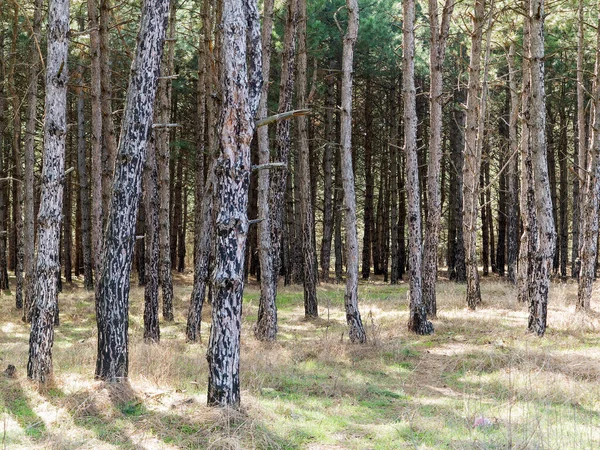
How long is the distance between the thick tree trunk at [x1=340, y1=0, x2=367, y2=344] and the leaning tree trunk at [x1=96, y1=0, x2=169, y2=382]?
13.9ft

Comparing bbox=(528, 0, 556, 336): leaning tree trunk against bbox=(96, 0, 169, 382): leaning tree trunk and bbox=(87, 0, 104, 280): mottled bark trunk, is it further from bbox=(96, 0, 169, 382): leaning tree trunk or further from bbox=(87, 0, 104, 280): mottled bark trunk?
bbox=(87, 0, 104, 280): mottled bark trunk

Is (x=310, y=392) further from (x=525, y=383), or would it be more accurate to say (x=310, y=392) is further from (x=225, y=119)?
(x=225, y=119)

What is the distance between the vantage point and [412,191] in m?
12.1

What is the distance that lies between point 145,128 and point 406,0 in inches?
269

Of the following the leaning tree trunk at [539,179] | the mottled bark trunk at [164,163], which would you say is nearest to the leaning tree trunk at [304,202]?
the mottled bark trunk at [164,163]

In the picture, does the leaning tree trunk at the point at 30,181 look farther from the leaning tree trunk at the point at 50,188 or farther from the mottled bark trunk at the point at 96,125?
the leaning tree trunk at the point at 50,188

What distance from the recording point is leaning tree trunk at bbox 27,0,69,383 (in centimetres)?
805

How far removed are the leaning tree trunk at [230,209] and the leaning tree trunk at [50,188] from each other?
2808 millimetres

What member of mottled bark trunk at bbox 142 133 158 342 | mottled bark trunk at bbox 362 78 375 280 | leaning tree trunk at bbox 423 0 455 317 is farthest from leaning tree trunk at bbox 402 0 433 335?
mottled bark trunk at bbox 362 78 375 280

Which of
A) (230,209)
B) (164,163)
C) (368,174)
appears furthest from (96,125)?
(368,174)

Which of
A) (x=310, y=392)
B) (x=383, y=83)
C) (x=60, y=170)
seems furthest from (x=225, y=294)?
(x=383, y=83)

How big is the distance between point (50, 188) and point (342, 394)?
15.7 ft

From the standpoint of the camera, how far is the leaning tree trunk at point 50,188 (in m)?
8.05

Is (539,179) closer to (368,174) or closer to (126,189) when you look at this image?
(126,189)
